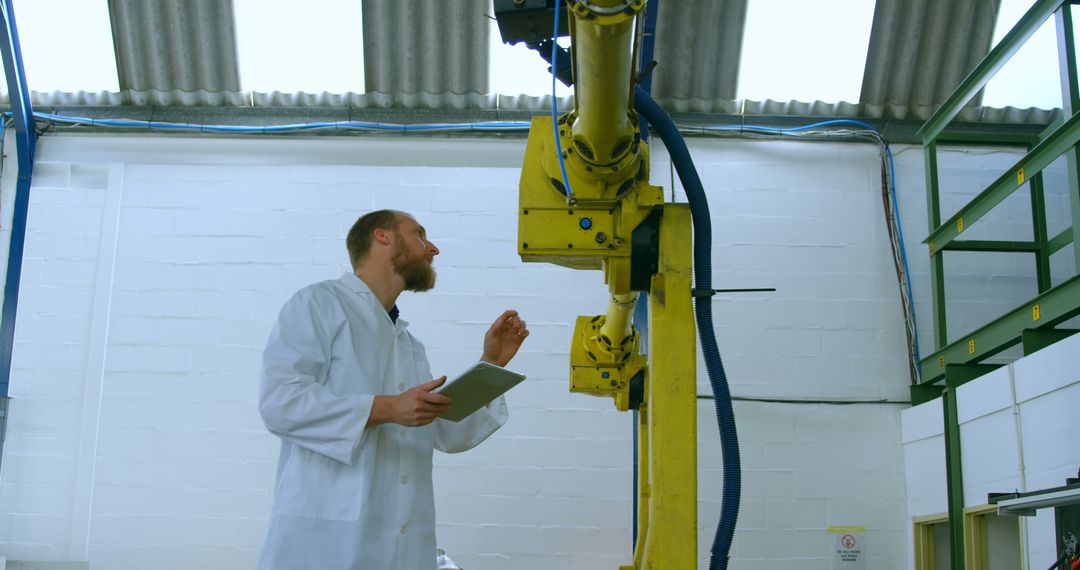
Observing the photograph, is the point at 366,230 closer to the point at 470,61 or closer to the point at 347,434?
the point at 347,434

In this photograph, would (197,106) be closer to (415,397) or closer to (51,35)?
(51,35)

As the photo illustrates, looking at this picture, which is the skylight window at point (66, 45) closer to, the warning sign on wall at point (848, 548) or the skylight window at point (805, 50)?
the skylight window at point (805, 50)

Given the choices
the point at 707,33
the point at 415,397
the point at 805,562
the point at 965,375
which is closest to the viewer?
the point at 415,397

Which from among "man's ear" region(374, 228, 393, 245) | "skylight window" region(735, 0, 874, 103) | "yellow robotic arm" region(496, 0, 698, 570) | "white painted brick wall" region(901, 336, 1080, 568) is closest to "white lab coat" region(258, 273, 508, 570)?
"man's ear" region(374, 228, 393, 245)

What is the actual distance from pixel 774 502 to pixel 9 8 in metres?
5.33

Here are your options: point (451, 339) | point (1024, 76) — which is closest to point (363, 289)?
point (451, 339)

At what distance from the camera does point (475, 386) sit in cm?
286

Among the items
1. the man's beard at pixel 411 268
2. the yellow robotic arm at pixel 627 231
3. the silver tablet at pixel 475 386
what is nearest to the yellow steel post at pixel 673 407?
the yellow robotic arm at pixel 627 231

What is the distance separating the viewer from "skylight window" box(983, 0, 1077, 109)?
6109 mm

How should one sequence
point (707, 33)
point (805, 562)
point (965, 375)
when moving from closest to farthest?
point (965, 375) < point (805, 562) < point (707, 33)

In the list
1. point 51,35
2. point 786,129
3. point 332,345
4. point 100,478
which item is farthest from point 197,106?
point 332,345

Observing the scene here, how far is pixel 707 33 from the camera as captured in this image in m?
6.48

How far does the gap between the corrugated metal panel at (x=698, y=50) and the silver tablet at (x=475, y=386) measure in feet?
13.2

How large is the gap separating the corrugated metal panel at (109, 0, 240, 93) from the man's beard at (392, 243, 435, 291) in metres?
3.79
